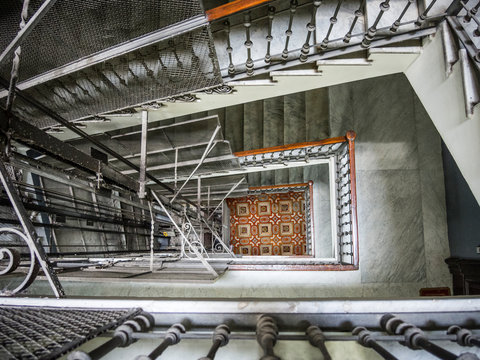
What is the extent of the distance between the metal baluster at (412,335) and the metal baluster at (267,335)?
12.4 inches

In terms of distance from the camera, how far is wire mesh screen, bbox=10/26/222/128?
5.35ft

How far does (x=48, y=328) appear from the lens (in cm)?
67

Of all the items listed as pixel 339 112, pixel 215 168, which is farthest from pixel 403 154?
pixel 215 168

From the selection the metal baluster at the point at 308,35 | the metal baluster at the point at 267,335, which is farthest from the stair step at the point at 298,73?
the metal baluster at the point at 267,335

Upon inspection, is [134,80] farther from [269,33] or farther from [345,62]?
[345,62]

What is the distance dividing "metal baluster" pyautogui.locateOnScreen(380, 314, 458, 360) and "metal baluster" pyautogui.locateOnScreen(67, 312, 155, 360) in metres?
0.68

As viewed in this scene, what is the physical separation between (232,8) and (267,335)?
1403 millimetres

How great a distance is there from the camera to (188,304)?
2.73 feet

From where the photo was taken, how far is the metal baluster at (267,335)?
1.79 feet

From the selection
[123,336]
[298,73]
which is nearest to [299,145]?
[298,73]

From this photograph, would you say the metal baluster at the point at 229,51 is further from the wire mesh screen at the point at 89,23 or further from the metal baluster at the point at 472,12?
the metal baluster at the point at 472,12

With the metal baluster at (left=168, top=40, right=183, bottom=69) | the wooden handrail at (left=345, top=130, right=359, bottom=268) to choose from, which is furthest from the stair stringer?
the metal baluster at (left=168, top=40, right=183, bottom=69)

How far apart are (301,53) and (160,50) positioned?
35.0 inches

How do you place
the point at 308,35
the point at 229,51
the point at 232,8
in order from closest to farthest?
the point at 232,8
the point at 308,35
the point at 229,51
